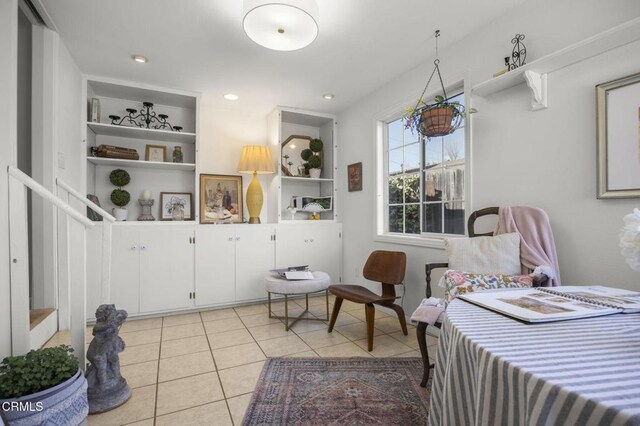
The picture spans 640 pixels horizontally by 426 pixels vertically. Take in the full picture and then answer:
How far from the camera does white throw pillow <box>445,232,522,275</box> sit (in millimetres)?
1877

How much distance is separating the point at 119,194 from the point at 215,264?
1.29 metres

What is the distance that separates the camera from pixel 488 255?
194 centimetres

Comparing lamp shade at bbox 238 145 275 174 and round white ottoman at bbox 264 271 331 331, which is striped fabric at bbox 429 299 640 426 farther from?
lamp shade at bbox 238 145 275 174

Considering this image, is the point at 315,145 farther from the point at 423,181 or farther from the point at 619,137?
the point at 619,137

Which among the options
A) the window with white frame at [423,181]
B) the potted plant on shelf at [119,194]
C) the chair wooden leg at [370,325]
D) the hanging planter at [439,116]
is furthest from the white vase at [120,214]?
the hanging planter at [439,116]

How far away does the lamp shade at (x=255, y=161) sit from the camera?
12.2 feet

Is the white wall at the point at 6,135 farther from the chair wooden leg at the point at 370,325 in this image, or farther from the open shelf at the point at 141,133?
the chair wooden leg at the point at 370,325

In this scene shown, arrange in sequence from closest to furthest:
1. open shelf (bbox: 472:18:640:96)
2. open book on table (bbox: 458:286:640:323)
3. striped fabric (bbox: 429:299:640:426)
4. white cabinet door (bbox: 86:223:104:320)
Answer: striped fabric (bbox: 429:299:640:426)
open book on table (bbox: 458:286:640:323)
open shelf (bbox: 472:18:640:96)
white cabinet door (bbox: 86:223:104:320)

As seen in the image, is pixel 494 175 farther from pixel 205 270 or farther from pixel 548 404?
pixel 205 270

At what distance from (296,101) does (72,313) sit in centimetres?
303

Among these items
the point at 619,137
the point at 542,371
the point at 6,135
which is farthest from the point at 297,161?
the point at 542,371

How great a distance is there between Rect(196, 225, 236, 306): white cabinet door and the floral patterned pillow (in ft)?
8.05

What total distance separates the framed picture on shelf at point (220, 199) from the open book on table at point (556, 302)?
3.30 meters

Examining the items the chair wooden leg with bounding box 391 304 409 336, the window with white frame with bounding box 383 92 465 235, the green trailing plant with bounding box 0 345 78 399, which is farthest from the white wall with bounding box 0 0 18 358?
the window with white frame with bounding box 383 92 465 235
